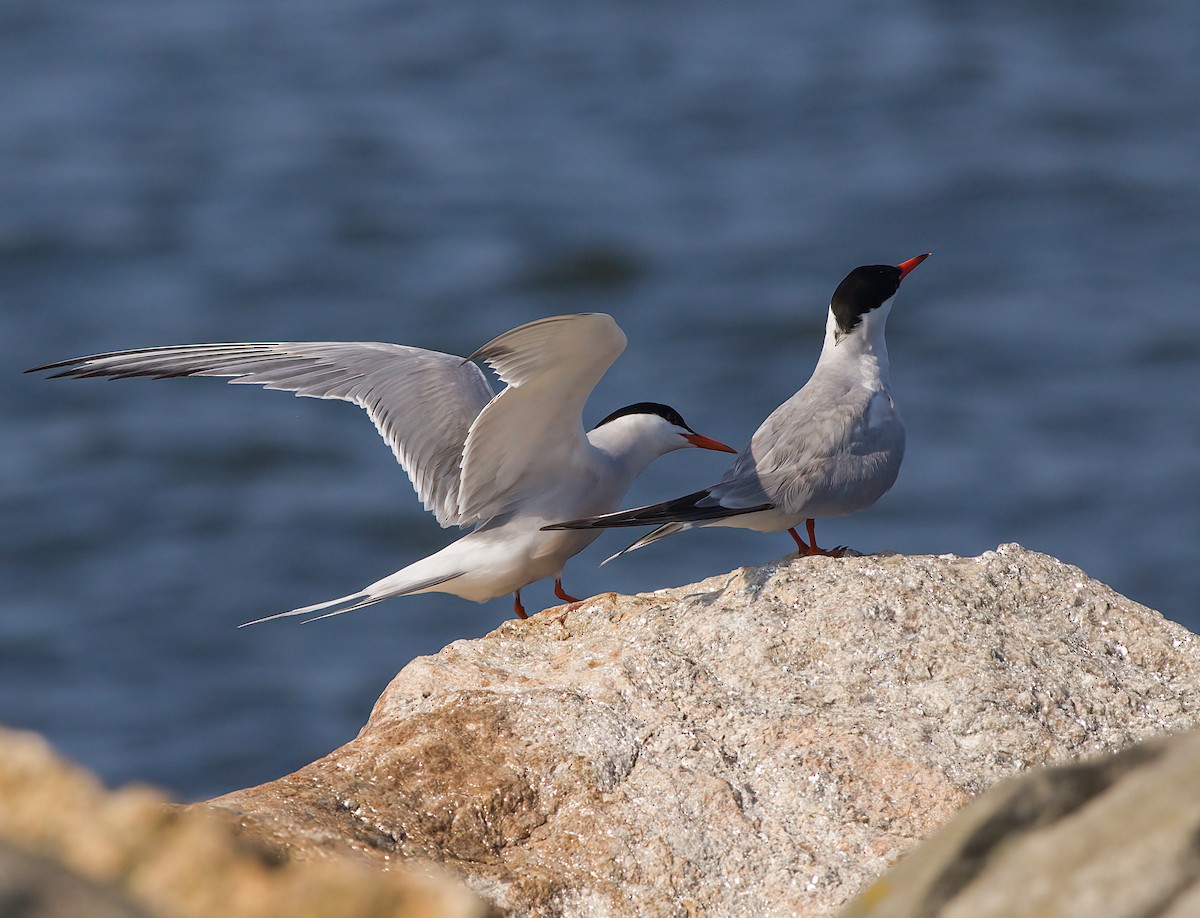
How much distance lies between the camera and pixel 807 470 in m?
5.89

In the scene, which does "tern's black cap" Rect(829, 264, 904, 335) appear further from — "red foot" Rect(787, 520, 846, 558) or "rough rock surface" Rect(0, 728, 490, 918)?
"rough rock surface" Rect(0, 728, 490, 918)

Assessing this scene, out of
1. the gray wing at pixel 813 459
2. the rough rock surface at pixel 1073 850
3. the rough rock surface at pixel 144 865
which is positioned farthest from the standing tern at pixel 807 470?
the rough rock surface at pixel 144 865

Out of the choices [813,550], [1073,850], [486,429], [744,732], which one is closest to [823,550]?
[813,550]

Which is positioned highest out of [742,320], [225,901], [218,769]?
[225,901]

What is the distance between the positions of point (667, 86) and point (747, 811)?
1711cm

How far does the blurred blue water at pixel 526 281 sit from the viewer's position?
1430cm

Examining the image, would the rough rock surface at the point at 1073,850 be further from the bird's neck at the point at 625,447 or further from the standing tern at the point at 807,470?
the bird's neck at the point at 625,447

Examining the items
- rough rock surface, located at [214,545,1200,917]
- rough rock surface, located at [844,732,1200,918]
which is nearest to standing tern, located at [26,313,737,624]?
rough rock surface, located at [214,545,1200,917]

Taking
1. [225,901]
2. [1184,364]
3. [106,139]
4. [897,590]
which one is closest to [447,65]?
[106,139]

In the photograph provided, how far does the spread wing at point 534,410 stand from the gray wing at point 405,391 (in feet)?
0.70

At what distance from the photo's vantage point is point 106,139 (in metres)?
20.0

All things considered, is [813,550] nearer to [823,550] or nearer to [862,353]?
[823,550]

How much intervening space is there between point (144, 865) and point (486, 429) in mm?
4235

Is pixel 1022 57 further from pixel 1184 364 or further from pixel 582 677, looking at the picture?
pixel 582 677
